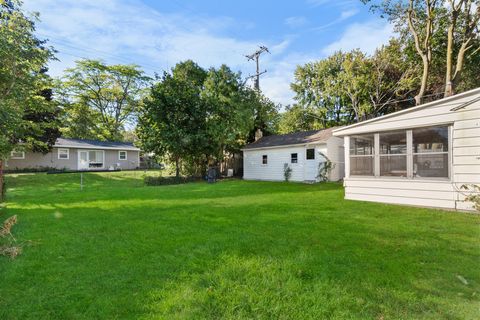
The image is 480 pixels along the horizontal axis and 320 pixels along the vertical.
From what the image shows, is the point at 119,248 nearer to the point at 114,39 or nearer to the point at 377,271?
the point at 377,271

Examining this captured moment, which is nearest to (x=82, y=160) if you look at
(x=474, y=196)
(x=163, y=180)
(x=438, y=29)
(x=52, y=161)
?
(x=52, y=161)

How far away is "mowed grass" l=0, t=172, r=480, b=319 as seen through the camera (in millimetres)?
2553

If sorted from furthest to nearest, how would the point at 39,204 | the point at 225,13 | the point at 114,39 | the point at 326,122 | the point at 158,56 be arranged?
the point at 326,122 < the point at 158,56 < the point at 114,39 < the point at 225,13 < the point at 39,204

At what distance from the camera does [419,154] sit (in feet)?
25.0

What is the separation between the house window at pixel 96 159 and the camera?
1029 inches

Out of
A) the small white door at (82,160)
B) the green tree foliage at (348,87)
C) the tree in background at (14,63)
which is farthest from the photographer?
the small white door at (82,160)

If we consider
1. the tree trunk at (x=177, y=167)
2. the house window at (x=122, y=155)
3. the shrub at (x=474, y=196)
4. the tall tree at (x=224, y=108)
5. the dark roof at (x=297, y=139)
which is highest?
the tall tree at (x=224, y=108)

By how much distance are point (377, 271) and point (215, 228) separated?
9.85ft

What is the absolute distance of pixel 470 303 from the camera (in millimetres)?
2637

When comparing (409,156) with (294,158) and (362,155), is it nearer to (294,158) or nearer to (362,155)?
(362,155)

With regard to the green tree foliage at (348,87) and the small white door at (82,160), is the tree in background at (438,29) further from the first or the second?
the small white door at (82,160)

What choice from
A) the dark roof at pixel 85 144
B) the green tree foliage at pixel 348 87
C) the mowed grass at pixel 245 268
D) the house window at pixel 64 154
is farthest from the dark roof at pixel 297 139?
the house window at pixel 64 154

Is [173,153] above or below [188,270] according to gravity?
above

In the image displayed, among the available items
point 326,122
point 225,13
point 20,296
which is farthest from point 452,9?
point 20,296
